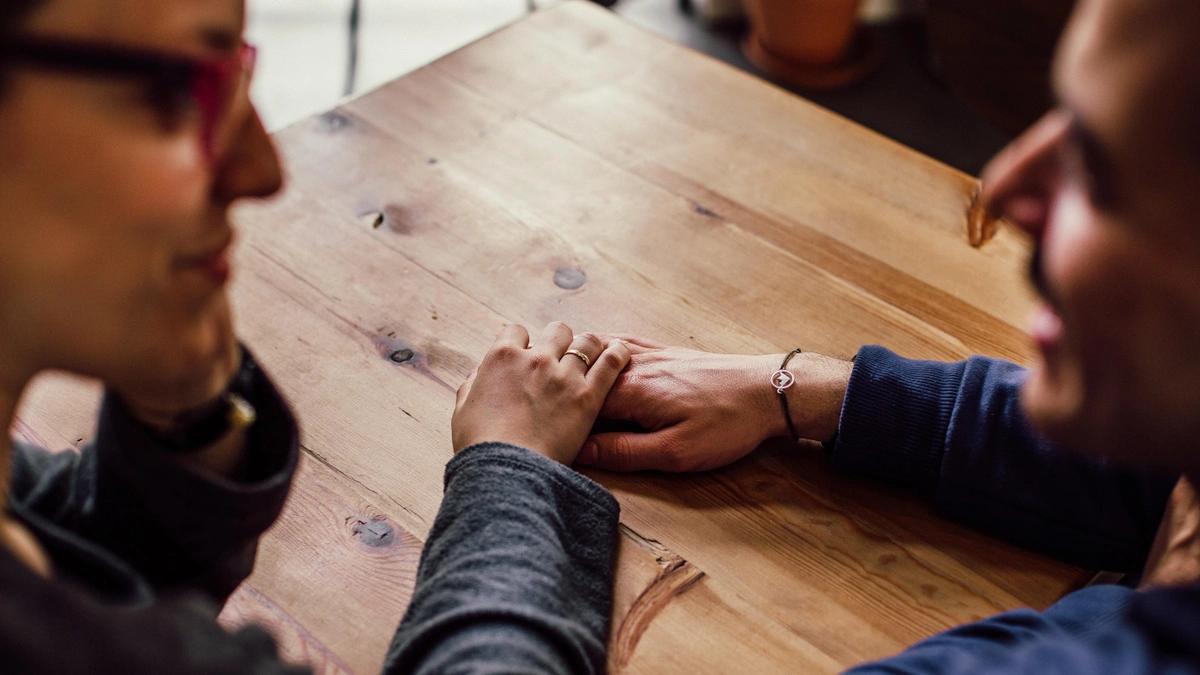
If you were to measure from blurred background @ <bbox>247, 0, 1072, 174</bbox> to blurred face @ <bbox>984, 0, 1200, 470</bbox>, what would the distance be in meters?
1.91

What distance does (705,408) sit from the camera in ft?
3.36

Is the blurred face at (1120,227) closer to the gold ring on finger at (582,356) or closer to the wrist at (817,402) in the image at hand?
the wrist at (817,402)

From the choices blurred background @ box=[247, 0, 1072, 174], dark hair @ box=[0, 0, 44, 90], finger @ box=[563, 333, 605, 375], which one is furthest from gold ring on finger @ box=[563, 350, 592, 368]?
blurred background @ box=[247, 0, 1072, 174]

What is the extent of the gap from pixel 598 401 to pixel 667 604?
0.68ft

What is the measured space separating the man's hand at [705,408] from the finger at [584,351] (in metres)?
0.03

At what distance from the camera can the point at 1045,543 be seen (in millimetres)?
979

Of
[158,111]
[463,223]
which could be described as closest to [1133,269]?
[158,111]

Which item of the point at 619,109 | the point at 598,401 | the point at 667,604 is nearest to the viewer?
the point at 667,604

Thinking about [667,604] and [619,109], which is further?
[619,109]

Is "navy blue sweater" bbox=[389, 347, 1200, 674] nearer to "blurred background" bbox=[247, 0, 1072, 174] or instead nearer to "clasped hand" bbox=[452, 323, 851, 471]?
"clasped hand" bbox=[452, 323, 851, 471]

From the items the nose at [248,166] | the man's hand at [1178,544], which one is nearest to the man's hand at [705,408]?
the man's hand at [1178,544]

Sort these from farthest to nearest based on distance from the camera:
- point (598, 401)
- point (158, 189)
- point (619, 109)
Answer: point (619, 109) < point (598, 401) < point (158, 189)

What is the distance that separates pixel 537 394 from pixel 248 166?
0.41 metres

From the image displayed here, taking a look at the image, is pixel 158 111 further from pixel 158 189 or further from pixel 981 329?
pixel 981 329
